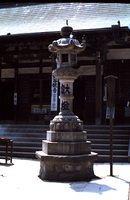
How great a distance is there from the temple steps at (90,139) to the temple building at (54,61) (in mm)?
1466

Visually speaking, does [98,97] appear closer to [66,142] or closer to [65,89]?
[65,89]

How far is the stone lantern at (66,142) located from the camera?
8.25 m

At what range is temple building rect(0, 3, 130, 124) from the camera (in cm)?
1569

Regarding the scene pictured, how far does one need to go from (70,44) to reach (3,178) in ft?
11.3

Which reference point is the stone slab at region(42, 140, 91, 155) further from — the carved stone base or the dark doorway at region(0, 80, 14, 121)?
the dark doorway at region(0, 80, 14, 121)

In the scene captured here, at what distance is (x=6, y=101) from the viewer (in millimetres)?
20234

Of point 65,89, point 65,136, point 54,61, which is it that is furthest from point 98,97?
point 65,136

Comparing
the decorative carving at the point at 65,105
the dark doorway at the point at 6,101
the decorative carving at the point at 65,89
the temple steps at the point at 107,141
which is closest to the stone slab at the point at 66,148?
the decorative carving at the point at 65,105

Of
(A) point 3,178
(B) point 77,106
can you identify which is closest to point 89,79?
(B) point 77,106

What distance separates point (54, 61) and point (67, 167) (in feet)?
26.5

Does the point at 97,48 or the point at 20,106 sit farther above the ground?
the point at 97,48

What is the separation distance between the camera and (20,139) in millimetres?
14438

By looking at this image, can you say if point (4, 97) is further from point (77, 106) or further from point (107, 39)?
point (107, 39)

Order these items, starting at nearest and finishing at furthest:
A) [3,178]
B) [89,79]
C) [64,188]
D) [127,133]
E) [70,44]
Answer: [64,188]
[3,178]
[70,44]
[127,133]
[89,79]
